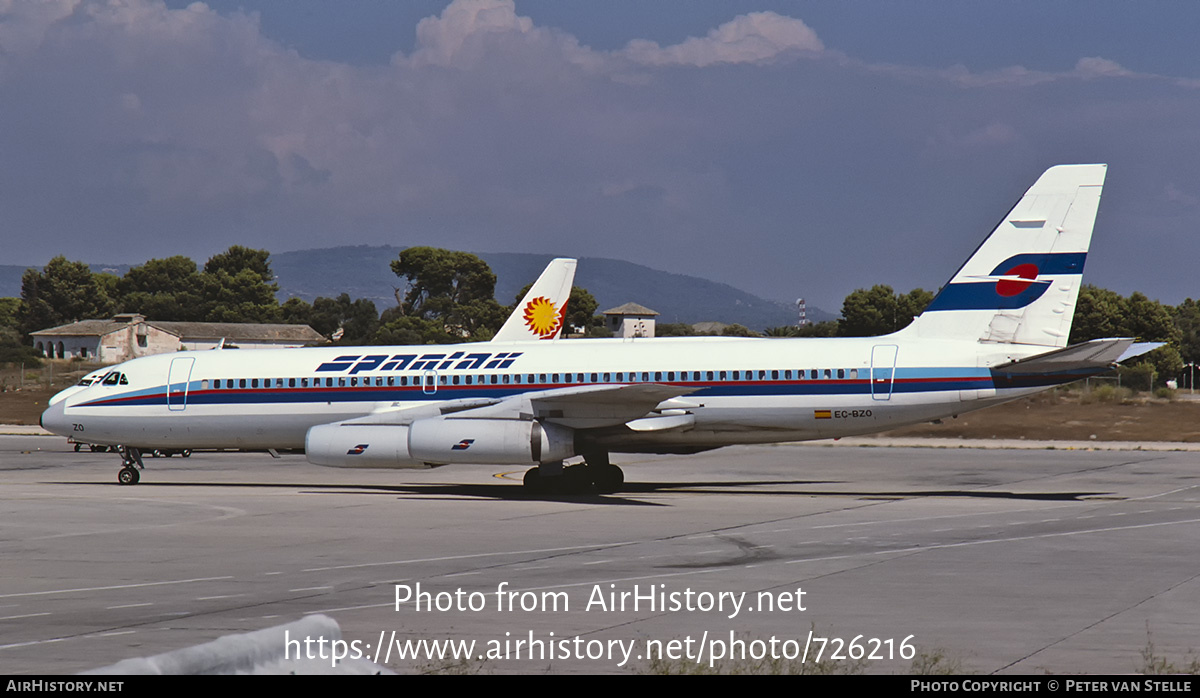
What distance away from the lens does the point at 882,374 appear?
91.3 ft

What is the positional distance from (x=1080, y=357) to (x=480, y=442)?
43.8 feet

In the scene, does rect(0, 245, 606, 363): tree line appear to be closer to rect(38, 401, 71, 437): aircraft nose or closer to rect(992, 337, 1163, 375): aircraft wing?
rect(38, 401, 71, 437): aircraft nose

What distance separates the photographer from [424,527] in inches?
872

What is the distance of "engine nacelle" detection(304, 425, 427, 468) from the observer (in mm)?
27750

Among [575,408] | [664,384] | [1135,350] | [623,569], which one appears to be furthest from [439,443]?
[1135,350]

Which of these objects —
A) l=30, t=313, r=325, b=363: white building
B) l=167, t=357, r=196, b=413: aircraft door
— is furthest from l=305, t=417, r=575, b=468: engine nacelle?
l=30, t=313, r=325, b=363: white building

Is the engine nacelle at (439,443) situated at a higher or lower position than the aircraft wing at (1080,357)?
lower

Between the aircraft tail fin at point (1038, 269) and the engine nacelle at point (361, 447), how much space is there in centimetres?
1258

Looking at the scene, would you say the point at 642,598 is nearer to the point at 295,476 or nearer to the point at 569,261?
the point at 295,476

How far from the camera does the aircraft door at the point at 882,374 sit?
27.8 m

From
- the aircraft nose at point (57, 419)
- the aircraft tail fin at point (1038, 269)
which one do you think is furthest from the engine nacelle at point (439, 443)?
the aircraft tail fin at point (1038, 269)

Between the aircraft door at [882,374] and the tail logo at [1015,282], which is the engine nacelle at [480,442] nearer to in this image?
the aircraft door at [882,374]

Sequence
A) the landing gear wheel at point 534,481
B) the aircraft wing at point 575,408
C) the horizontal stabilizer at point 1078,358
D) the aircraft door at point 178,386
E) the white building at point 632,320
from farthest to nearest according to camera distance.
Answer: the white building at point 632,320, the aircraft door at point 178,386, the landing gear wheel at point 534,481, the aircraft wing at point 575,408, the horizontal stabilizer at point 1078,358

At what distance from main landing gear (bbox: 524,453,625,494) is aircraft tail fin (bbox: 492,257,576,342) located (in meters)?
Answer: 13.4
